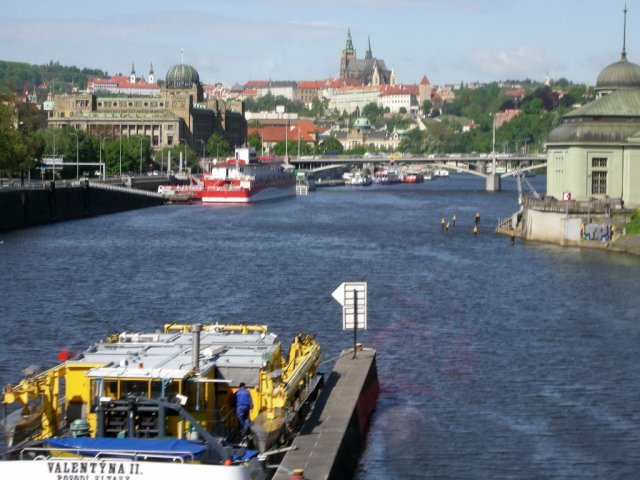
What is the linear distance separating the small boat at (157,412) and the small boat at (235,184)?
4390 inches

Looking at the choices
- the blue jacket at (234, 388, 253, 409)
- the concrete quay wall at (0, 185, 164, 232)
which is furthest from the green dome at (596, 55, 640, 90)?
the blue jacket at (234, 388, 253, 409)

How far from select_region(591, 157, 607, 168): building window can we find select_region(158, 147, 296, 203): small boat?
59563 mm

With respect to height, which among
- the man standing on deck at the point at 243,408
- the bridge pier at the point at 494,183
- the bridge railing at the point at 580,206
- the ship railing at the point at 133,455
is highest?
the ship railing at the point at 133,455

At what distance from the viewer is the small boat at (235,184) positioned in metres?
138

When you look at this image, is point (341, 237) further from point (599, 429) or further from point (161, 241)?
point (599, 429)

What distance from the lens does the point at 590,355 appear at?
3756 centimetres

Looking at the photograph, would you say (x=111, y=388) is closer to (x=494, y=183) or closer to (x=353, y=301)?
(x=353, y=301)

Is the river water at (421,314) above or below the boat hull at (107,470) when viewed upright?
below

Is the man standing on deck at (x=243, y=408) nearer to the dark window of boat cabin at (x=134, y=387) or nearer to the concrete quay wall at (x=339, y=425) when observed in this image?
the concrete quay wall at (x=339, y=425)

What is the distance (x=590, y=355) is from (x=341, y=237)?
47.7m

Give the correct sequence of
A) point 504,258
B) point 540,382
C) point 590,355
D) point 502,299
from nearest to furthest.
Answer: point 540,382 < point 590,355 < point 502,299 < point 504,258

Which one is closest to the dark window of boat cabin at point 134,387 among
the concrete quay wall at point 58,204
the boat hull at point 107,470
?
the boat hull at point 107,470

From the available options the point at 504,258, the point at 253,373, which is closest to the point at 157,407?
the point at 253,373

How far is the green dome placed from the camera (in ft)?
309
